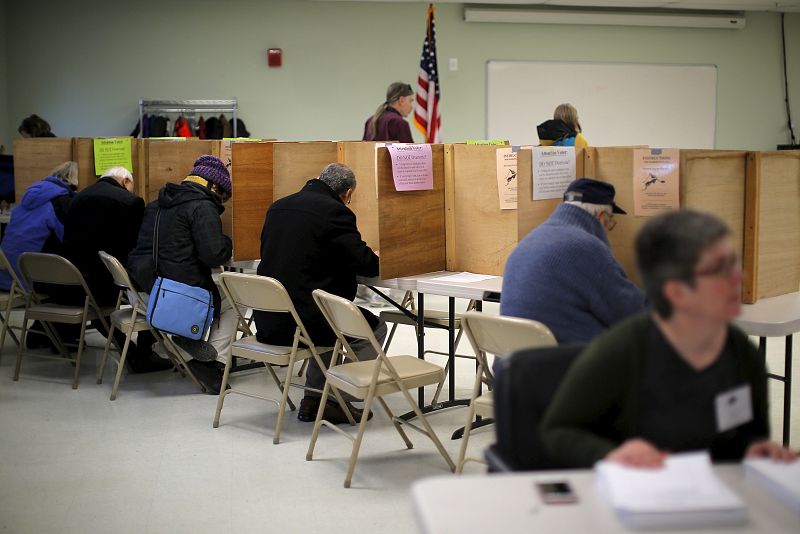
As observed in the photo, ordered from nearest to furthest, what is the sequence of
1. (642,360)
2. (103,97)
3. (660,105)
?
1. (642,360)
2. (103,97)
3. (660,105)

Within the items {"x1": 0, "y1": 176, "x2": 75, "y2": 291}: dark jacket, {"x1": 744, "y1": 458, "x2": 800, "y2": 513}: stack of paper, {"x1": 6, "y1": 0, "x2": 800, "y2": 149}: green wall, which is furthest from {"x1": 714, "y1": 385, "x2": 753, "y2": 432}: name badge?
{"x1": 6, "y1": 0, "x2": 800, "y2": 149}: green wall

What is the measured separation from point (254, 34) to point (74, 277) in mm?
5407

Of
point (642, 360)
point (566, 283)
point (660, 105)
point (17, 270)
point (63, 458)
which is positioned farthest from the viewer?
point (660, 105)

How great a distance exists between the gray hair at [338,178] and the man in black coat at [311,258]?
0.06 metres

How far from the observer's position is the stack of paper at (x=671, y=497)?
1.23 m

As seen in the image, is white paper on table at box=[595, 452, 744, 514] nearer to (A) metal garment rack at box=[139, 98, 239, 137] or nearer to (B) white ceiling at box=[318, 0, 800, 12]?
(A) metal garment rack at box=[139, 98, 239, 137]

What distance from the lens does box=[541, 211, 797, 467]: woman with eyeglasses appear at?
1.49 metres

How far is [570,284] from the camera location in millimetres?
2689

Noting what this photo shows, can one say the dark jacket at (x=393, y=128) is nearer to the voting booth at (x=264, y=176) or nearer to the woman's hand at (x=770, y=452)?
the voting booth at (x=264, y=176)

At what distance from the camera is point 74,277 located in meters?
4.59

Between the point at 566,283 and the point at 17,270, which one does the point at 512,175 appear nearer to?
the point at 566,283

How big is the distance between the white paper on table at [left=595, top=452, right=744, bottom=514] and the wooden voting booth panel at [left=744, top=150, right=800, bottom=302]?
6.83ft

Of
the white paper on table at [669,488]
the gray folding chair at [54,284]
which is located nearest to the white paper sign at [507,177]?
the gray folding chair at [54,284]

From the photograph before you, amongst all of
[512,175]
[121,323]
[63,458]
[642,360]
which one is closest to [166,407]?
[121,323]
